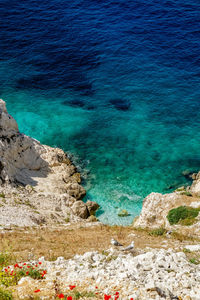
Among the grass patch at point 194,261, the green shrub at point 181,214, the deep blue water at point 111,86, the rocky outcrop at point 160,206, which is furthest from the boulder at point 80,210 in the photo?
the grass patch at point 194,261

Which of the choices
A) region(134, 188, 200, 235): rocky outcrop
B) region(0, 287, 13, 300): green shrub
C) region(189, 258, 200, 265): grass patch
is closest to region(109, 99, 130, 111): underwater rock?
region(134, 188, 200, 235): rocky outcrop

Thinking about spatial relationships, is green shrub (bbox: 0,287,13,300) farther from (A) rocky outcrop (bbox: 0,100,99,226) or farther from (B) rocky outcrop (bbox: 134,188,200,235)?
(B) rocky outcrop (bbox: 134,188,200,235)

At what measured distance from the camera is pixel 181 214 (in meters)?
27.9

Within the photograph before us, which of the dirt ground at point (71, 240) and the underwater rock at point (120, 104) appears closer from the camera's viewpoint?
the dirt ground at point (71, 240)

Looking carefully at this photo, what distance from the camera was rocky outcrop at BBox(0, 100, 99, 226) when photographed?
30303 mm

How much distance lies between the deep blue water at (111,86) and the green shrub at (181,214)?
8710 mm

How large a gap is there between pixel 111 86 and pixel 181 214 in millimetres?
34962

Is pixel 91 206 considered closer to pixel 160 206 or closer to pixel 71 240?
pixel 160 206

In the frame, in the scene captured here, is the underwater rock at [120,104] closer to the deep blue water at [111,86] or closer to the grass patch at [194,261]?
the deep blue water at [111,86]

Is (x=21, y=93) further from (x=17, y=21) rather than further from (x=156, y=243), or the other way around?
(x=156, y=243)

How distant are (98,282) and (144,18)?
240 ft

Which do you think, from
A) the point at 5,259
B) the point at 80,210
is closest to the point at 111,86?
the point at 80,210

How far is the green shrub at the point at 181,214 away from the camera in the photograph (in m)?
27.6

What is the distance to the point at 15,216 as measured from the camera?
27.8 m
